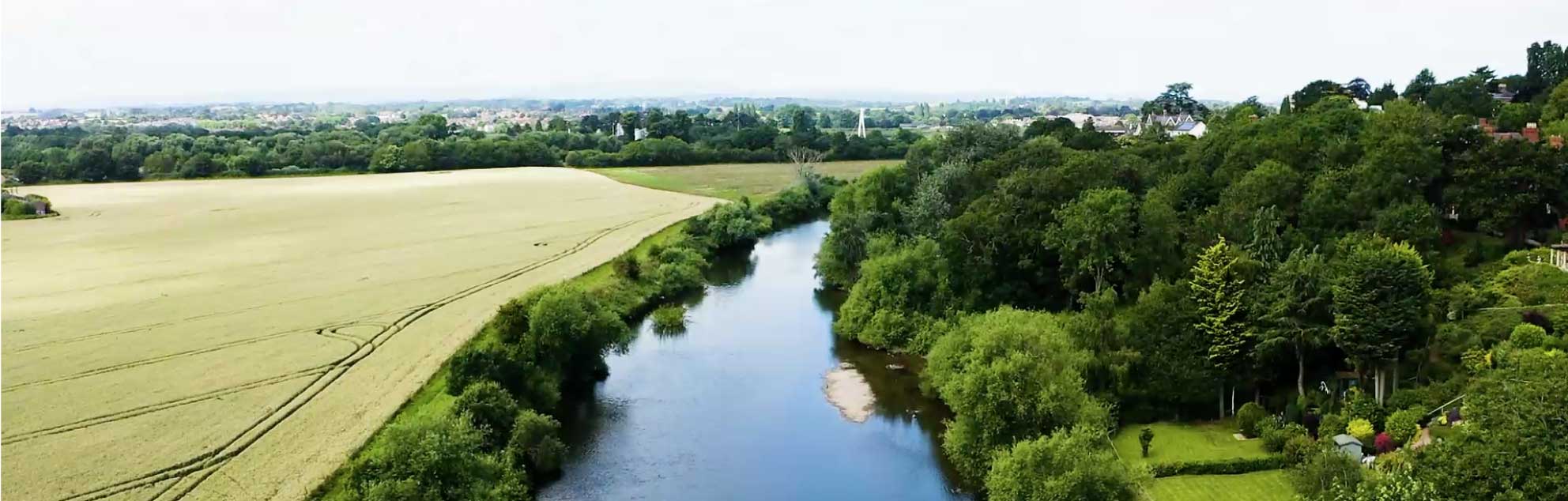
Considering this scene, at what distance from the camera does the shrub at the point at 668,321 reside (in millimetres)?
37031

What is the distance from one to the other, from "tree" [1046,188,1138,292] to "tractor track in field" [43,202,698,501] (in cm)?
2139

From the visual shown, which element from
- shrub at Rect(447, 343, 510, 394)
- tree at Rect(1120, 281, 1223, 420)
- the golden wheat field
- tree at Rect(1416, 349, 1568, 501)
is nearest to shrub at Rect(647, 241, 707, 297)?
the golden wheat field

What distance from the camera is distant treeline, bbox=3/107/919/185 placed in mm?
76375

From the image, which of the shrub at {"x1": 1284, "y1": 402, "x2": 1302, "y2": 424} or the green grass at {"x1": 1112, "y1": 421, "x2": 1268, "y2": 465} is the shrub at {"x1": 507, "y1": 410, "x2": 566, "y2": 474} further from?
the shrub at {"x1": 1284, "y1": 402, "x2": 1302, "y2": 424}

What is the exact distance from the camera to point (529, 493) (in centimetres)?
2205

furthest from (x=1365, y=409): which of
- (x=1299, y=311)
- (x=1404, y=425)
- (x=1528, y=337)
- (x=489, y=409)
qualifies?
(x=489, y=409)

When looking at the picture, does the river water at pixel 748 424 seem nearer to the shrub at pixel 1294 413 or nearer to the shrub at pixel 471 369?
the shrub at pixel 471 369

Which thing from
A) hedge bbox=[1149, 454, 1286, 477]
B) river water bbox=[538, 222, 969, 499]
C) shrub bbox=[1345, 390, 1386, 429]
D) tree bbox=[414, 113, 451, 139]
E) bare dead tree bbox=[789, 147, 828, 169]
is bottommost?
river water bbox=[538, 222, 969, 499]

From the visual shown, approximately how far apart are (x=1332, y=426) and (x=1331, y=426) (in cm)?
2

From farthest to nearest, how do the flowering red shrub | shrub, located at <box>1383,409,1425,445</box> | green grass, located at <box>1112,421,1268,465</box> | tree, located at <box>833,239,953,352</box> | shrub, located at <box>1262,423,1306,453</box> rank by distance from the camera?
tree, located at <box>833,239,953,352</box> < green grass, located at <box>1112,421,1268,465</box> < shrub, located at <box>1262,423,1306,453</box> < the flowering red shrub < shrub, located at <box>1383,409,1425,445</box>

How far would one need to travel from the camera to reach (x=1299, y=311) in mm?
23328

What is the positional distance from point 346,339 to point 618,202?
116 ft

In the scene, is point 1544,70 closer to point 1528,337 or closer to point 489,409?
point 1528,337

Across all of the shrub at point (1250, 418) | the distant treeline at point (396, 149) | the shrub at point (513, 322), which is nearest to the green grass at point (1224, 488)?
the shrub at point (1250, 418)
